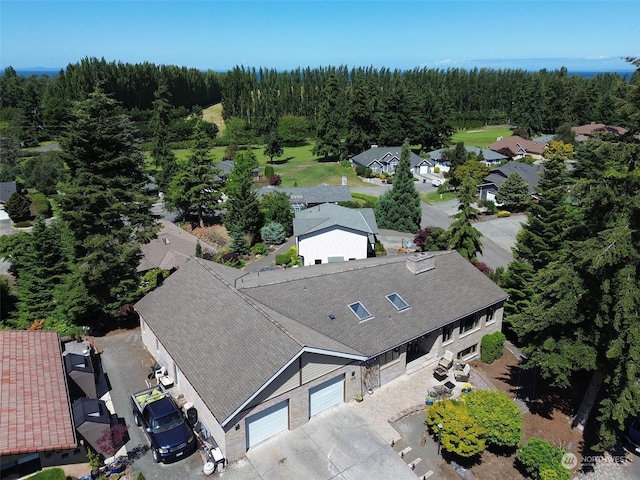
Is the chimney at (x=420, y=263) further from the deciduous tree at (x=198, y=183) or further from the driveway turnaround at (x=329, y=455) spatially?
the deciduous tree at (x=198, y=183)

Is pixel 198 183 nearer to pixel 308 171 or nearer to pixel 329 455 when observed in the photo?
pixel 308 171

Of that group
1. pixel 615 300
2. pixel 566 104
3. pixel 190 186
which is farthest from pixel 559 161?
pixel 566 104

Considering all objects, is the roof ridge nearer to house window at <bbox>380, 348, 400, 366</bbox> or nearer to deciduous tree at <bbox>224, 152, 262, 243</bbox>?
house window at <bbox>380, 348, 400, 366</bbox>

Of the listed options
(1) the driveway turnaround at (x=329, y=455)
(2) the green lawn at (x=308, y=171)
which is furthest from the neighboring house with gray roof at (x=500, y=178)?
(1) the driveway turnaround at (x=329, y=455)

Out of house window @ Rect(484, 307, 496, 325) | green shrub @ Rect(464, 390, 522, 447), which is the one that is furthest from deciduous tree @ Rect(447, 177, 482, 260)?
green shrub @ Rect(464, 390, 522, 447)

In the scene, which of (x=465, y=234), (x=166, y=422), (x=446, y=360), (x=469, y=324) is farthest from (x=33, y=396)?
(x=465, y=234)

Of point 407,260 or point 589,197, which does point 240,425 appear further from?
point 589,197
